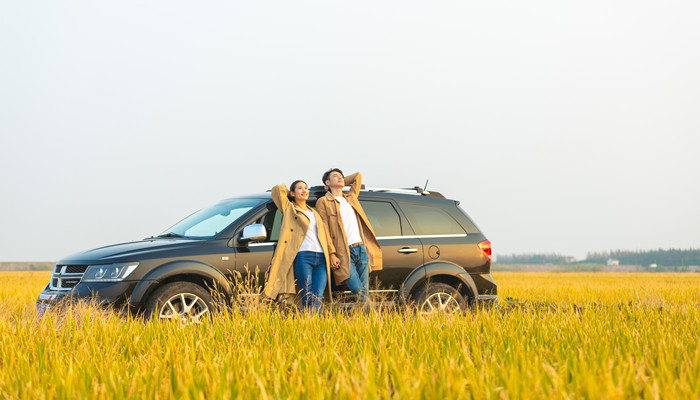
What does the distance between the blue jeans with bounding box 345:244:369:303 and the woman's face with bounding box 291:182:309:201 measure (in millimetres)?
903

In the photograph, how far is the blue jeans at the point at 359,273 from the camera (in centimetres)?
806

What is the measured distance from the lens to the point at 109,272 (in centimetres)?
752

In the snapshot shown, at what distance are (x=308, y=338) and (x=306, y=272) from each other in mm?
2491

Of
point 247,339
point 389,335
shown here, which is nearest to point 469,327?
point 389,335

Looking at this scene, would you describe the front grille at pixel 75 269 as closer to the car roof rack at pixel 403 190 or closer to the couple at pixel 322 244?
the couple at pixel 322 244

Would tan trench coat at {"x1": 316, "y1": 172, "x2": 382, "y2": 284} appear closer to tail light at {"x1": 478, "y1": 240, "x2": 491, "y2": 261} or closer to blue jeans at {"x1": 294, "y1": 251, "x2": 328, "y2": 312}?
blue jeans at {"x1": 294, "y1": 251, "x2": 328, "y2": 312}

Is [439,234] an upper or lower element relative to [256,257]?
upper

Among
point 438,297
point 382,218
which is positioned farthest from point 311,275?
point 438,297

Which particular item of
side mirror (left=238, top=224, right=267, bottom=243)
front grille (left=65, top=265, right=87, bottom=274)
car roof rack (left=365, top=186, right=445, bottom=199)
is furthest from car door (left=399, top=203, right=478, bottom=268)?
front grille (left=65, top=265, right=87, bottom=274)

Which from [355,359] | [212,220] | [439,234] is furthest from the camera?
[439,234]

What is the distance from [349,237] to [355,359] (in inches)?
162

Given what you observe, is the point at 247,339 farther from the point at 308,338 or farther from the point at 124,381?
the point at 124,381

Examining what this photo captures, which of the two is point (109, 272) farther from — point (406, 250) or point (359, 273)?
point (406, 250)

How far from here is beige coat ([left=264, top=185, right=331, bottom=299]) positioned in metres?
7.82
